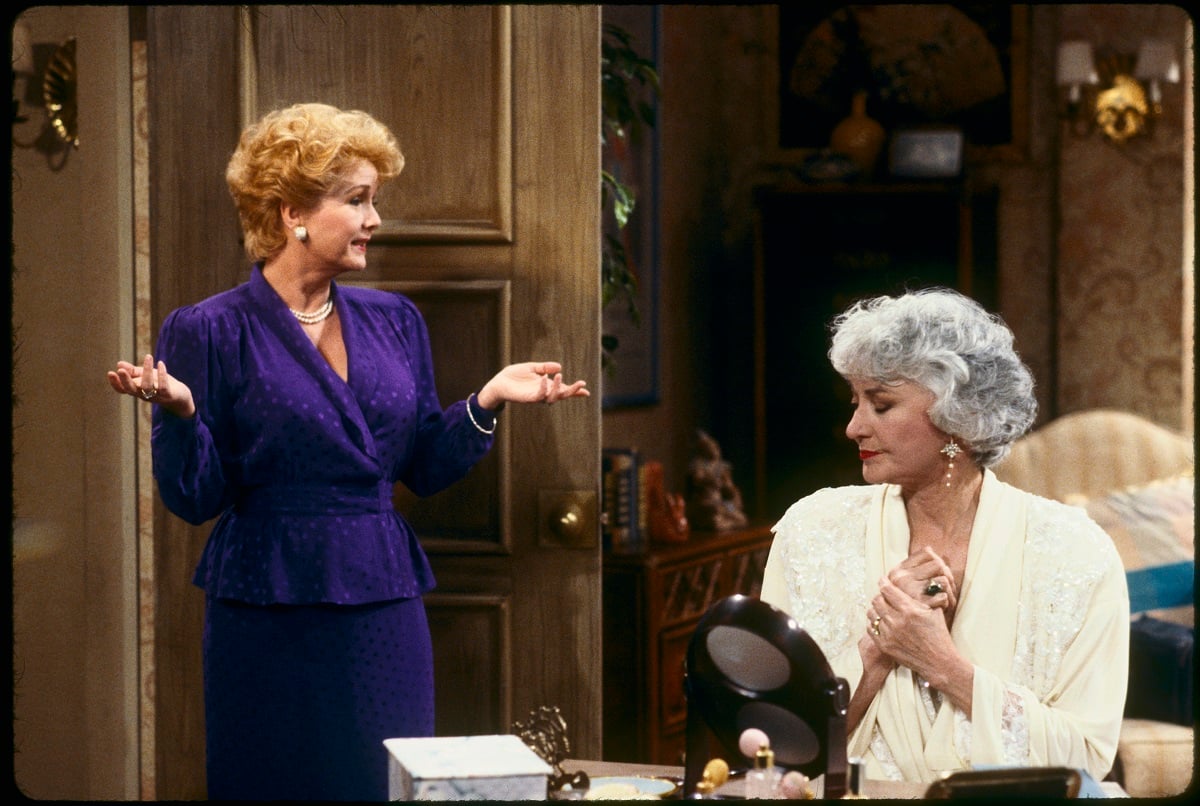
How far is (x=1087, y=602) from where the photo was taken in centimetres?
207

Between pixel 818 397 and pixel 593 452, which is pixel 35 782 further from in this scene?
pixel 818 397

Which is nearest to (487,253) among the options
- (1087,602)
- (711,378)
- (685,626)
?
(1087,602)

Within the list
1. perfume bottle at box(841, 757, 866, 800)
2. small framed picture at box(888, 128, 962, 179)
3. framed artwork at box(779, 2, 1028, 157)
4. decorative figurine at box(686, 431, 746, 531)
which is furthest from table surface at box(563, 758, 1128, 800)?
framed artwork at box(779, 2, 1028, 157)

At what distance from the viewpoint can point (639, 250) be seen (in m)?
4.95

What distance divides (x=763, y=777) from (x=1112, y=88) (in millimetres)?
4591

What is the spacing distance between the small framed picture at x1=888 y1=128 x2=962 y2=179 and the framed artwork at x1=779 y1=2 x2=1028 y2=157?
35cm

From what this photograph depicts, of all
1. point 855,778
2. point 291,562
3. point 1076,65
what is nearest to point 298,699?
point 291,562

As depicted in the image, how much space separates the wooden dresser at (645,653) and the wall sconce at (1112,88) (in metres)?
2.54

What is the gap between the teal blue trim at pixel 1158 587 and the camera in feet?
12.6

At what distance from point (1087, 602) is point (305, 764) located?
48.4 inches

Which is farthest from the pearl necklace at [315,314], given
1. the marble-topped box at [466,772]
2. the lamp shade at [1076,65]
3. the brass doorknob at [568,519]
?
the lamp shade at [1076,65]

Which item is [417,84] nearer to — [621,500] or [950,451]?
[950,451]

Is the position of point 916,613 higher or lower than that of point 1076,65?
lower

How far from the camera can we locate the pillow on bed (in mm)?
3836
